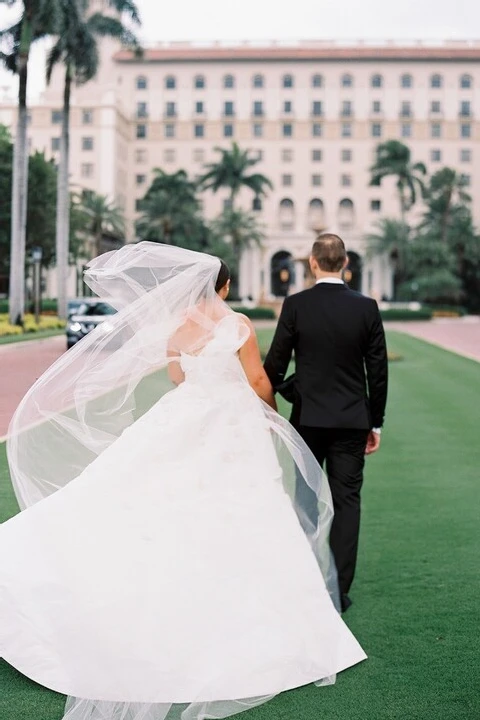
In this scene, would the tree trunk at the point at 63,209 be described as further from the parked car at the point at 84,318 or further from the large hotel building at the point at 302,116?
the large hotel building at the point at 302,116

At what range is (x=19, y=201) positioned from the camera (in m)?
34.5

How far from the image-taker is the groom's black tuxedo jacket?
5.20m

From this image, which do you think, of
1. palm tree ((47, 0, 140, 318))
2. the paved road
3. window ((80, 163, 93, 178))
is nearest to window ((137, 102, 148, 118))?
window ((80, 163, 93, 178))

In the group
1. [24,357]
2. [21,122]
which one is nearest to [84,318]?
[24,357]

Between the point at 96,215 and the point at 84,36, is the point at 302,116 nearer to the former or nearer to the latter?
the point at 96,215

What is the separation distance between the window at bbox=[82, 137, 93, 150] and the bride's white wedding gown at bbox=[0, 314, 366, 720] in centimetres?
10456

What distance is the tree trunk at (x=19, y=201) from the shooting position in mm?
34500

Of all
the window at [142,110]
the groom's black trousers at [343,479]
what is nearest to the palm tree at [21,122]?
the groom's black trousers at [343,479]

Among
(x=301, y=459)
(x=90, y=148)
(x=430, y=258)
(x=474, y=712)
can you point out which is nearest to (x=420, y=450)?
(x=301, y=459)

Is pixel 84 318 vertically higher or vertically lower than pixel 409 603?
higher

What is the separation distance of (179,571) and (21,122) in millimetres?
32746

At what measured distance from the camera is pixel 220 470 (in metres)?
4.53

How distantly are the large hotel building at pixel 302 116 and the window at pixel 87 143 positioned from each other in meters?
5.48

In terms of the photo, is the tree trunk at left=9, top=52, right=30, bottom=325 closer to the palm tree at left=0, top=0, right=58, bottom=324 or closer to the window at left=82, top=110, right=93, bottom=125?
the palm tree at left=0, top=0, right=58, bottom=324
